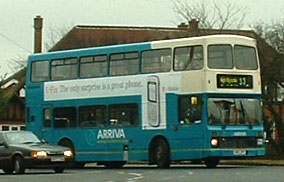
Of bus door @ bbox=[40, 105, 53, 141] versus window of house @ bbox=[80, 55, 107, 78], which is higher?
window of house @ bbox=[80, 55, 107, 78]

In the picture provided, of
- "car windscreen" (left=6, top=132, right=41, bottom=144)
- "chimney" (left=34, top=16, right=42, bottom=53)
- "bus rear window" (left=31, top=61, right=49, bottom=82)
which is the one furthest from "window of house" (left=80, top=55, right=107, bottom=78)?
"chimney" (left=34, top=16, right=42, bottom=53)

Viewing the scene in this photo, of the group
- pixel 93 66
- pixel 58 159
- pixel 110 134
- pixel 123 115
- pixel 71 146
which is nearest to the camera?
pixel 58 159

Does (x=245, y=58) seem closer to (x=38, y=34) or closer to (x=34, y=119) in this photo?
(x=34, y=119)

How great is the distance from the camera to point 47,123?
1563 inches

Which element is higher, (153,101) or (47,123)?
(153,101)

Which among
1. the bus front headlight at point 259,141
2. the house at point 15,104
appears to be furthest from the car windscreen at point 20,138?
the house at point 15,104

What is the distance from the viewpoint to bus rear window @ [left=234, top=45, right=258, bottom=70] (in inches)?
1382

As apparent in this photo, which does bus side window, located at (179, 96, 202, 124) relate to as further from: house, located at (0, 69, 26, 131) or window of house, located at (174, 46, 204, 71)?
house, located at (0, 69, 26, 131)

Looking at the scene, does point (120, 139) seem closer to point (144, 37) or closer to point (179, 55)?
point (179, 55)

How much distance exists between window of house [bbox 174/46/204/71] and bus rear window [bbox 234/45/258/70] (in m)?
1.33

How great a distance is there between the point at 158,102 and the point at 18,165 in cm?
646

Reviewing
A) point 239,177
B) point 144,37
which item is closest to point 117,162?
point 239,177

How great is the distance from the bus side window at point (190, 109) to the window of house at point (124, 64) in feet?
8.12

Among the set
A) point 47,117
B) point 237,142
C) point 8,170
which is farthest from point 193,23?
point 8,170
